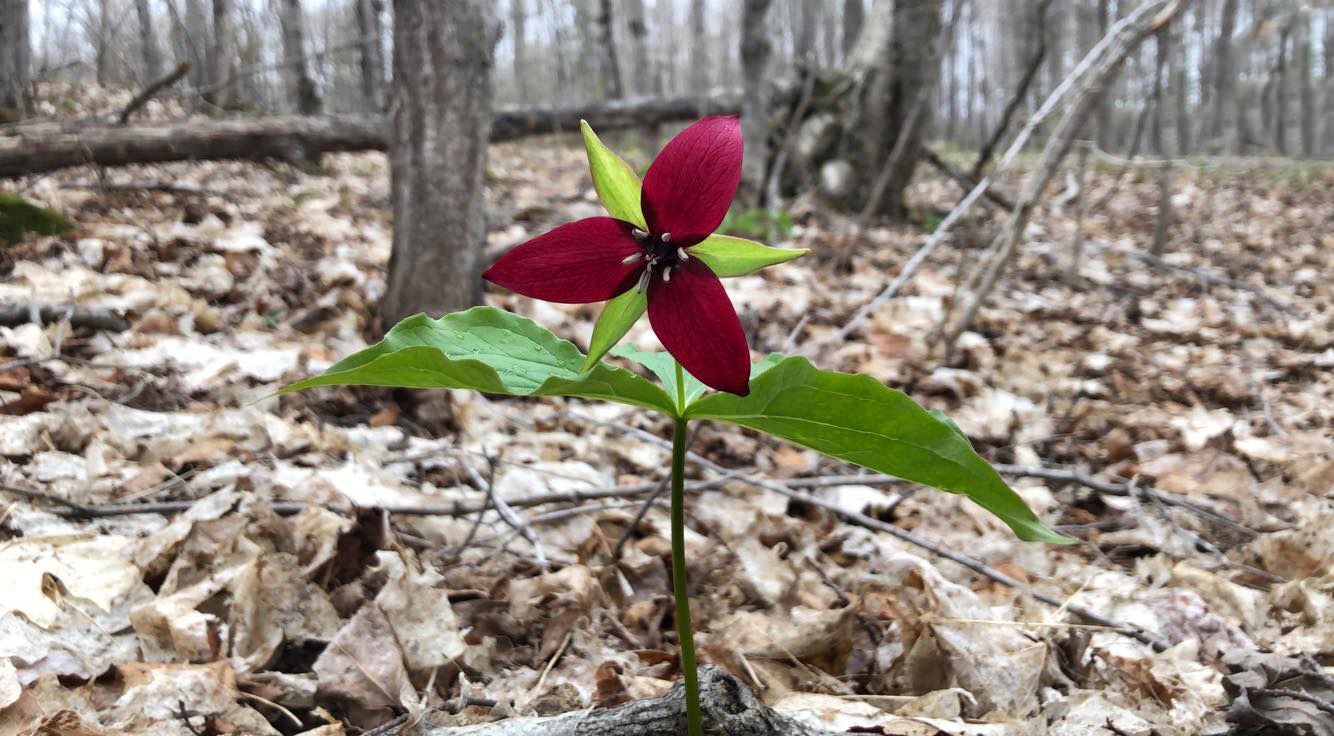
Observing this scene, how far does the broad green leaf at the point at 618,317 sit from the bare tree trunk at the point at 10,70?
254 inches

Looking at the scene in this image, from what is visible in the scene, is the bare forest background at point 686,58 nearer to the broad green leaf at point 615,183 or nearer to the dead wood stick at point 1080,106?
the dead wood stick at point 1080,106

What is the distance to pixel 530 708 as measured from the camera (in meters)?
1.31

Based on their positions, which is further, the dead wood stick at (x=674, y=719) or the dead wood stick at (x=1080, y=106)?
the dead wood stick at (x=1080, y=106)

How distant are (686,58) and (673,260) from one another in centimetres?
4635

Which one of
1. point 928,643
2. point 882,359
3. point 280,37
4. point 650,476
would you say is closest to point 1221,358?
point 882,359

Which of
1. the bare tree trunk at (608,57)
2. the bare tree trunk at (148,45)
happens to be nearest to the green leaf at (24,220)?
the bare tree trunk at (608,57)

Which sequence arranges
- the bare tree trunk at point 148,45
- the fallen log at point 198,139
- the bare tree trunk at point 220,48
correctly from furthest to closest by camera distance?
1. the bare tree trunk at point 148,45
2. the bare tree trunk at point 220,48
3. the fallen log at point 198,139

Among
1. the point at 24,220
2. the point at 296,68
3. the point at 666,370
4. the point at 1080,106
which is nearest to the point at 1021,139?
the point at 1080,106

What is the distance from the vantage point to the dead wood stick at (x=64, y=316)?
2744 millimetres

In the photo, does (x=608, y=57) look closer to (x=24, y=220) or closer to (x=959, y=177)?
(x=959, y=177)

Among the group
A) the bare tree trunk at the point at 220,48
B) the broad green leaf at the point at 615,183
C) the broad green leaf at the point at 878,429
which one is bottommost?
the broad green leaf at the point at 878,429

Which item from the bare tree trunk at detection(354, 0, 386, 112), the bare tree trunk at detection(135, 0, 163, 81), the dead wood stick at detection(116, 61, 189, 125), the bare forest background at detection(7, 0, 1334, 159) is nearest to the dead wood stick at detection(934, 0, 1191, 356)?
the bare forest background at detection(7, 0, 1334, 159)

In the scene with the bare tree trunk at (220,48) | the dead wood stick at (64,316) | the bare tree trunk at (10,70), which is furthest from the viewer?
the bare tree trunk at (220,48)

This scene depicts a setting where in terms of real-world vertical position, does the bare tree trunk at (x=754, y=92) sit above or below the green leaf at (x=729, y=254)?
above
